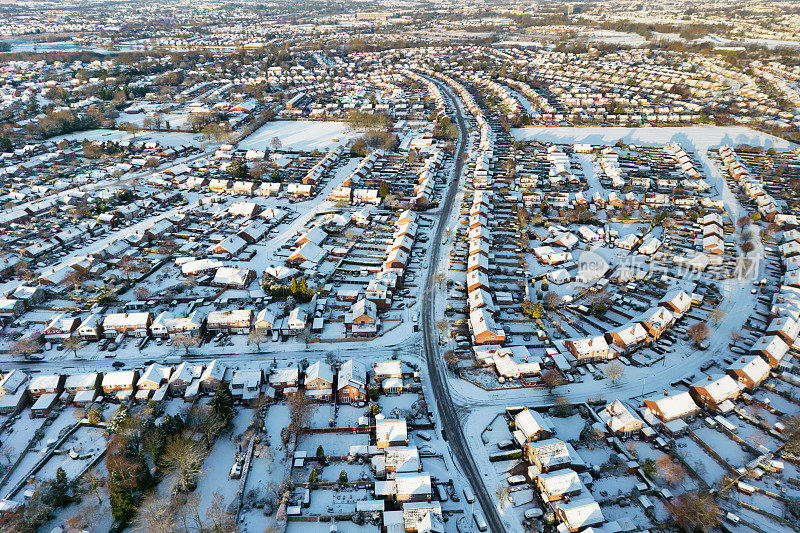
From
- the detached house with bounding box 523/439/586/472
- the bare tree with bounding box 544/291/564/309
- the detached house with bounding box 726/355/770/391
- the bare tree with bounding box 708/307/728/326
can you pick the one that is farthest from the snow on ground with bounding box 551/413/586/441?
the bare tree with bounding box 708/307/728/326

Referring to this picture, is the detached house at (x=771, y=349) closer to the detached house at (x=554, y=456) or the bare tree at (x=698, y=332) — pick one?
the bare tree at (x=698, y=332)

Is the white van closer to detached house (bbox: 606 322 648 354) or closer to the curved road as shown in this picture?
the curved road

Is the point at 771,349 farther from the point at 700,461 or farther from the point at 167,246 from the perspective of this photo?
the point at 167,246

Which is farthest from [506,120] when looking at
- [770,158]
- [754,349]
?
[754,349]

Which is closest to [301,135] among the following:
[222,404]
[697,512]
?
[222,404]

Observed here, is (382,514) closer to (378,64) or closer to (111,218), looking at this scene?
(111,218)

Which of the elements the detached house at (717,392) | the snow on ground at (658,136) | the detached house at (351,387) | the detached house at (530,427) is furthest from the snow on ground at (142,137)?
the detached house at (717,392)
